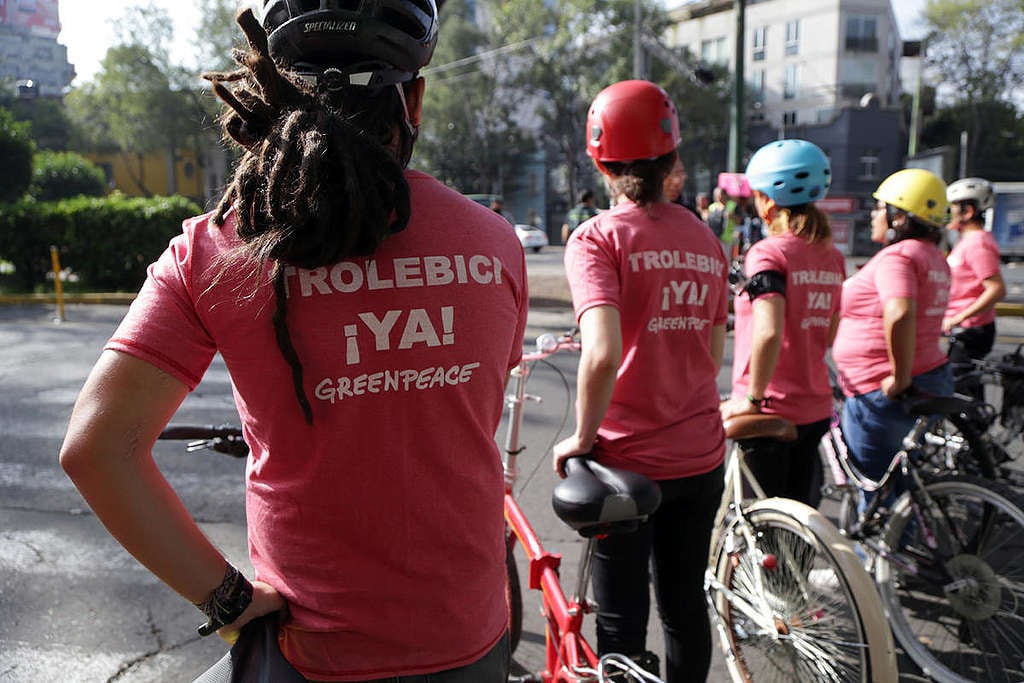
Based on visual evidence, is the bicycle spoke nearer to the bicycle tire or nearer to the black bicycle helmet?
the bicycle tire

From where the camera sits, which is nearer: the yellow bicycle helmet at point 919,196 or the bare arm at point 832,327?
the bare arm at point 832,327

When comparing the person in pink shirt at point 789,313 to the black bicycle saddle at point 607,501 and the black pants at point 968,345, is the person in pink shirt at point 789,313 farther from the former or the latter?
the black pants at point 968,345

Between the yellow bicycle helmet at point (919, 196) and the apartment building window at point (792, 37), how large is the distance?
1916 inches

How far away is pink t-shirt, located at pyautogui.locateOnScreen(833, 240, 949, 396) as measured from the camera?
3.34 meters

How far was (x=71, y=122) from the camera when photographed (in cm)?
4909

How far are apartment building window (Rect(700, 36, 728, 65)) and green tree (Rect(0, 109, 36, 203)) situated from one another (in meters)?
40.6

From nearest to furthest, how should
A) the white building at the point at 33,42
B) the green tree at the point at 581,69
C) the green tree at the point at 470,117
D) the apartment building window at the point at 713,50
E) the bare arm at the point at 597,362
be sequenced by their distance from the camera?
the bare arm at the point at 597,362 < the white building at the point at 33,42 < the green tree at the point at 581,69 < the green tree at the point at 470,117 < the apartment building window at the point at 713,50

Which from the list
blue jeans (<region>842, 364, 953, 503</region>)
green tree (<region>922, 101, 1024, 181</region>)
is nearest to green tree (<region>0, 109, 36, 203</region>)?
blue jeans (<region>842, 364, 953, 503</region>)

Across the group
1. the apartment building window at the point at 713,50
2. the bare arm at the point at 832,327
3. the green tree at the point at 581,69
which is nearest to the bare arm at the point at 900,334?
the bare arm at the point at 832,327

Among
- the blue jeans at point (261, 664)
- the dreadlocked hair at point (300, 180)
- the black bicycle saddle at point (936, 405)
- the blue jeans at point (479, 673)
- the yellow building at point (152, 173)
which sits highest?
the yellow building at point (152, 173)

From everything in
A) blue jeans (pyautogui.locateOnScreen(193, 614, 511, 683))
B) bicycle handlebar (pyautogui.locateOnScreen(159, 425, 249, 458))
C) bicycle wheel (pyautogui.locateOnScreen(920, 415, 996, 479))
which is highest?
bicycle handlebar (pyautogui.locateOnScreen(159, 425, 249, 458))

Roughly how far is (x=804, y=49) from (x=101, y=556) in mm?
49969

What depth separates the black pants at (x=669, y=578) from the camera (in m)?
2.29

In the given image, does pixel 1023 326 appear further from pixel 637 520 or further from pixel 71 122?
pixel 71 122
